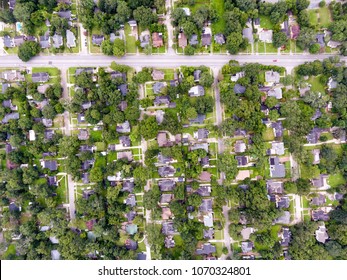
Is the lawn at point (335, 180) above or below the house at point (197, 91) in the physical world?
below

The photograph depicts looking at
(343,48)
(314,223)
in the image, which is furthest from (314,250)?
(343,48)

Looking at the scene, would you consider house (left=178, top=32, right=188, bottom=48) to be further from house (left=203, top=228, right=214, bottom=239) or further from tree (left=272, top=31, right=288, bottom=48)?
house (left=203, top=228, right=214, bottom=239)

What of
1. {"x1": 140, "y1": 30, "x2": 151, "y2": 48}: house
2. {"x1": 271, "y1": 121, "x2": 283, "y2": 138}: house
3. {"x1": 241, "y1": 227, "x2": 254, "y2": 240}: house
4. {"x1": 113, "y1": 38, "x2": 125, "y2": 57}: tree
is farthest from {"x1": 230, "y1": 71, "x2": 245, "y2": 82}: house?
{"x1": 241, "y1": 227, "x2": 254, "y2": 240}: house

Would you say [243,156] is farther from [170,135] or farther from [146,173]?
[146,173]

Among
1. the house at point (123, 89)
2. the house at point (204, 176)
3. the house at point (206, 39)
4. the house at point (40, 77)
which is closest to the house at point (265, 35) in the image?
the house at point (206, 39)

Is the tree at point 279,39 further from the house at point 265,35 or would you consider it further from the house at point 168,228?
the house at point 168,228
